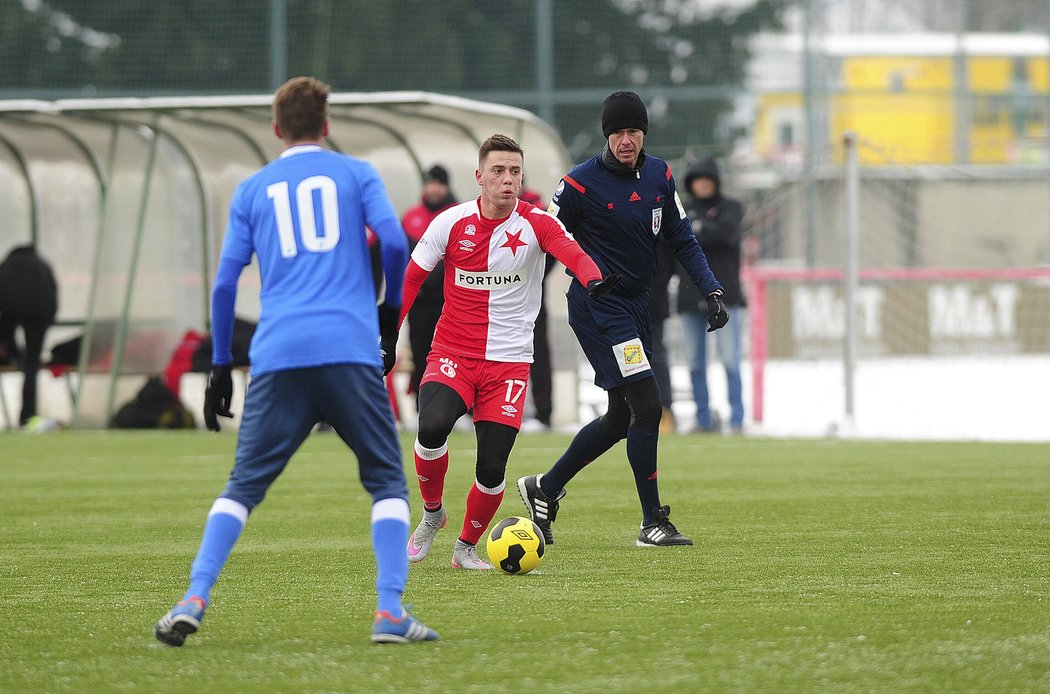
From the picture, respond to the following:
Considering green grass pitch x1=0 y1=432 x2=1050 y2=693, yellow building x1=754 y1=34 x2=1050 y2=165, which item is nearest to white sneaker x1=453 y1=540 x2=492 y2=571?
green grass pitch x1=0 y1=432 x2=1050 y2=693

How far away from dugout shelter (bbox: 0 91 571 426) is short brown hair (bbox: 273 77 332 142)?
10.3m

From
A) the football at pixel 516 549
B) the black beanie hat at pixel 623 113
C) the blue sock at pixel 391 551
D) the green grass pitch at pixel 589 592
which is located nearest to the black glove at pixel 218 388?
the blue sock at pixel 391 551

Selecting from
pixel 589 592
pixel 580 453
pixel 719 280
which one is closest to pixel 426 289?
pixel 719 280

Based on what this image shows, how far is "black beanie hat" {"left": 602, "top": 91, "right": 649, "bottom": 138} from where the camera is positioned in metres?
7.19

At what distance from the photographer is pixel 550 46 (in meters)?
23.4

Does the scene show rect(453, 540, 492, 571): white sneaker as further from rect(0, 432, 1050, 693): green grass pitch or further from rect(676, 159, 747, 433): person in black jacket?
rect(676, 159, 747, 433): person in black jacket

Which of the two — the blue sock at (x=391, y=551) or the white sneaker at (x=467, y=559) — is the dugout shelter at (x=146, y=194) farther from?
the blue sock at (x=391, y=551)

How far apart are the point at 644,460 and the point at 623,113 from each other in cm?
155

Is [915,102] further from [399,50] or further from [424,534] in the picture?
[424,534]

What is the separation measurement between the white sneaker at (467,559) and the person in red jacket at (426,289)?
6325 millimetres

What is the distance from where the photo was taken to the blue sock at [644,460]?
729 cm

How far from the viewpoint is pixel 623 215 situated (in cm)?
730

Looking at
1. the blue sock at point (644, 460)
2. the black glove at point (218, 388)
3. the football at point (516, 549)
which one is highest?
the black glove at point (218, 388)

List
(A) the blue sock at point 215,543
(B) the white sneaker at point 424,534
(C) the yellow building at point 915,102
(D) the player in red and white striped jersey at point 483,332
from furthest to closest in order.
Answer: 1. (C) the yellow building at point 915,102
2. (B) the white sneaker at point 424,534
3. (D) the player in red and white striped jersey at point 483,332
4. (A) the blue sock at point 215,543
